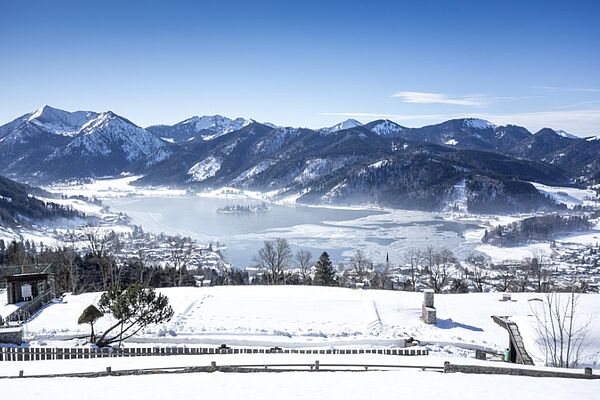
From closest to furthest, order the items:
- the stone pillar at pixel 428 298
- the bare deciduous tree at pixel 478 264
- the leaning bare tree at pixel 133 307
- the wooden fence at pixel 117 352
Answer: the wooden fence at pixel 117 352 < the leaning bare tree at pixel 133 307 < the stone pillar at pixel 428 298 < the bare deciduous tree at pixel 478 264

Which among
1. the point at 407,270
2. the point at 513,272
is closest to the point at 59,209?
the point at 407,270

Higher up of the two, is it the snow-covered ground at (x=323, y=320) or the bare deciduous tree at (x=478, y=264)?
the snow-covered ground at (x=323, y=320)

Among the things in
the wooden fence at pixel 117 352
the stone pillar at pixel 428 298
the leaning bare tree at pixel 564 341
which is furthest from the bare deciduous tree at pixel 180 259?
the leaning bare tree at pixel 564 341

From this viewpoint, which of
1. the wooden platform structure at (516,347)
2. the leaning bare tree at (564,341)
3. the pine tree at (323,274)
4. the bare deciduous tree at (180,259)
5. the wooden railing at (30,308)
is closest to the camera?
the leaning bare tree at (564,341)

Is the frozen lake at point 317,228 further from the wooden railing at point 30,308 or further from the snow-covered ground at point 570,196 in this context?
the wooden railing at point 30,308

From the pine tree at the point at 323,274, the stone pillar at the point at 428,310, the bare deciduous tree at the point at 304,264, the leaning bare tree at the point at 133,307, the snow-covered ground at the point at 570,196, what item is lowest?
the bare deciduous tree at the point at 304,264

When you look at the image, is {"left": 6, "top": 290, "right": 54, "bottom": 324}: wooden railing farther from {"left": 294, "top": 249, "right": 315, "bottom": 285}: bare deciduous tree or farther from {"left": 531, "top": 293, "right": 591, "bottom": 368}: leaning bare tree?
{"left": 294, "top": 249, "right": 315, "bottom": 285}: bare deciduous tree

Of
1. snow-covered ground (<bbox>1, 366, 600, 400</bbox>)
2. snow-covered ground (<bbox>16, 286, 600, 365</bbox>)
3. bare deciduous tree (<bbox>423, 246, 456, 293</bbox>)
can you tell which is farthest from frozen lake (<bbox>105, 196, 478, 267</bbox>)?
snow-covered ground (<bbox>1, 366, 600, 400</bbox>)

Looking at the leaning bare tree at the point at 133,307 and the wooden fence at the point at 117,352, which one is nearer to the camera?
the wooden fence at the point at 117,352

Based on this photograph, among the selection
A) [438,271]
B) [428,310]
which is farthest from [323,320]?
[438,271]
